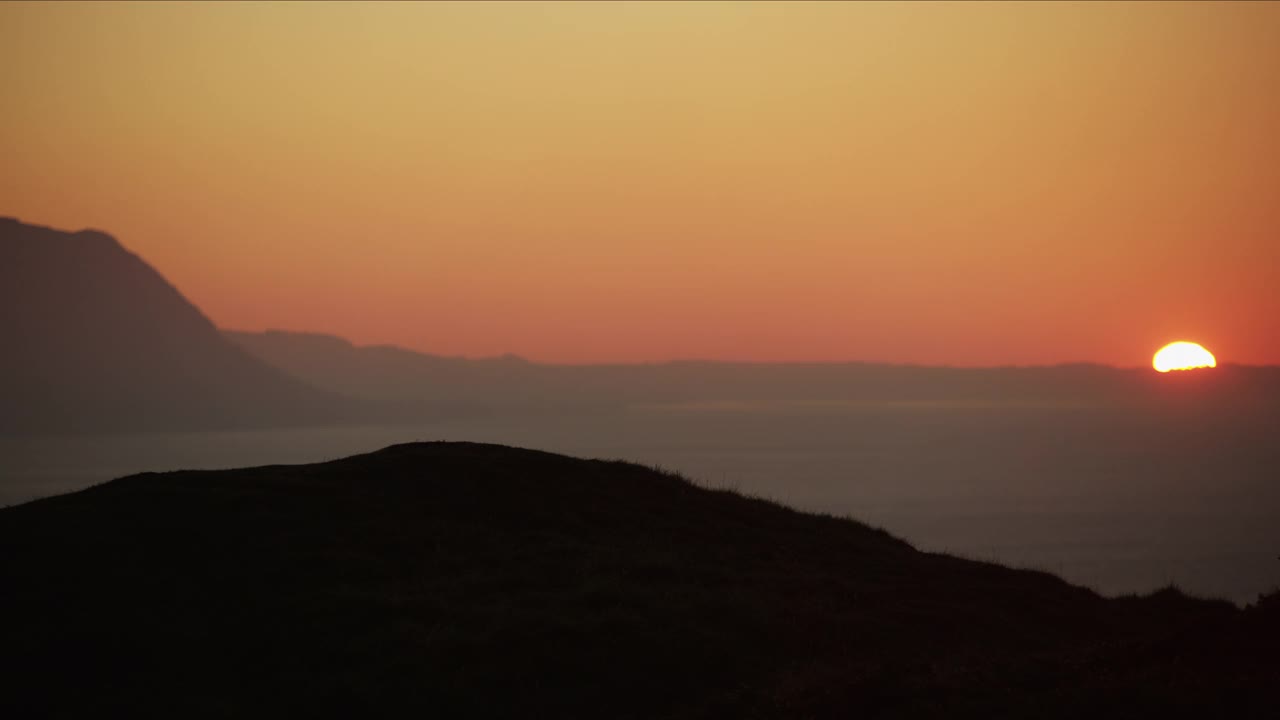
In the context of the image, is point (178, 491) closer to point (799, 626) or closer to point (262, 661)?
point (262, 661)

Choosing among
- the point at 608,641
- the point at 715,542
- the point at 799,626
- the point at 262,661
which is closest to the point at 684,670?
the point at 608,641

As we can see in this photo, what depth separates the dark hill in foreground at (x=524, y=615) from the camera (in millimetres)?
20812

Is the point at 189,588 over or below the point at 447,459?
below

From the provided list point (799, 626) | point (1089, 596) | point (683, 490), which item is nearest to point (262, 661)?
point (799, 626)

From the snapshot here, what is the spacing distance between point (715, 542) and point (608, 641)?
31.5 feet

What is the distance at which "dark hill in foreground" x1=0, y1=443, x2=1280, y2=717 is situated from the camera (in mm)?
20812

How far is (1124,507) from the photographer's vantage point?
184875mm

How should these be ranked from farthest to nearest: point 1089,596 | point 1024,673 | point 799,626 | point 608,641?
point 1089,596 < point 799,626 < point 608,641 < point 1024,673

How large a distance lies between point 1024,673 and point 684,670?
20.1ft

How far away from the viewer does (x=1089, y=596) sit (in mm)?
33781

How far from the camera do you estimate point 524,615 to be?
25141 mm

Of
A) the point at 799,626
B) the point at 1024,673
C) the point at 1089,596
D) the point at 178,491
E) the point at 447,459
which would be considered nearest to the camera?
the point at 1024,673

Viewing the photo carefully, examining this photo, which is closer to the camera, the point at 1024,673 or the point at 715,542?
the point at 1024,673

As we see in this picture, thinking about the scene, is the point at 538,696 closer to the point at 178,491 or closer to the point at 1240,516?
the point at 178,491
